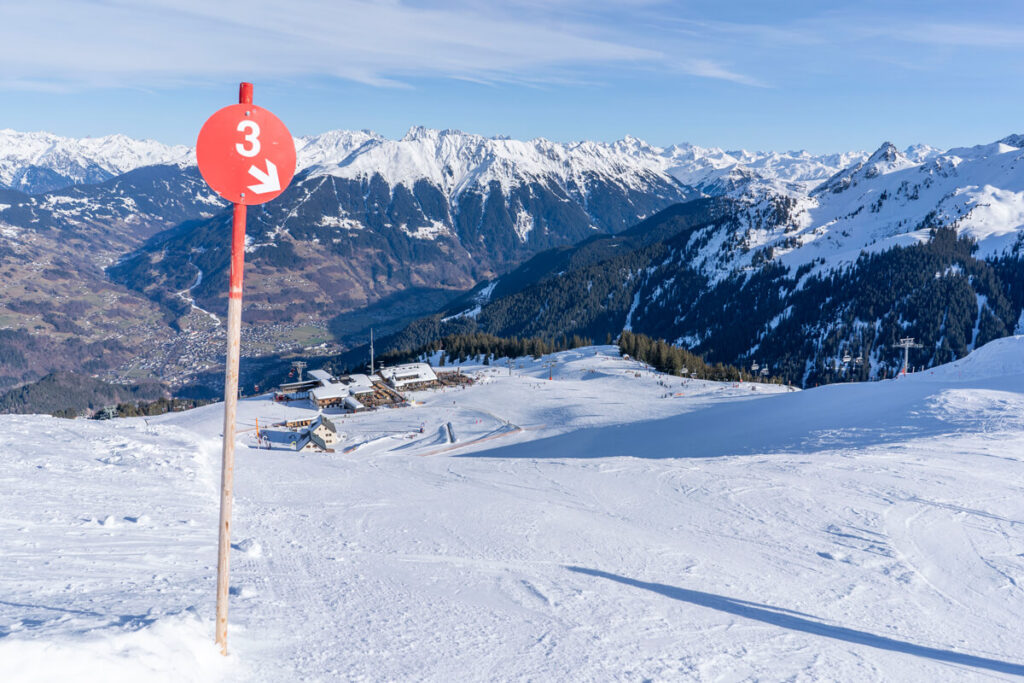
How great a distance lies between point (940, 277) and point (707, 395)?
151m

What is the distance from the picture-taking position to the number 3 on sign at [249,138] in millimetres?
5257

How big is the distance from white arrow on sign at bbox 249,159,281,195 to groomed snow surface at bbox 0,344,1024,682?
162 inches

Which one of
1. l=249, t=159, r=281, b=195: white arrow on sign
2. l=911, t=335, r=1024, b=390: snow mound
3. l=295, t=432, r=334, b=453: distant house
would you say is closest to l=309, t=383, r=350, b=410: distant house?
l=295, t=432, r=334, b=453: distant house

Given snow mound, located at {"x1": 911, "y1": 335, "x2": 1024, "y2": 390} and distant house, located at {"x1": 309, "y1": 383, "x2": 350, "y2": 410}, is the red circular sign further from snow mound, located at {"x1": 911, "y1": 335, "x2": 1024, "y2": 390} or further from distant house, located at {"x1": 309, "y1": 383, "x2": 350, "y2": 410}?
distant house, located at {"x1": 309, "y1": 383, "x2": 350, "y2": 410}

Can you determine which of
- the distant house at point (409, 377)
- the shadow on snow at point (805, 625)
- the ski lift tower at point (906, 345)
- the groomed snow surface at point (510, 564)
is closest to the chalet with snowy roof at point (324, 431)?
the groomed snow surface at point (510, 564)

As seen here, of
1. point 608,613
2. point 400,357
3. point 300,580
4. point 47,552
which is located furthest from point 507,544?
point 400,357

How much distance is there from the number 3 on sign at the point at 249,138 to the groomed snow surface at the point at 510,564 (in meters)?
4.35

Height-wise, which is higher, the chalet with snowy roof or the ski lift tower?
the ski lift tower

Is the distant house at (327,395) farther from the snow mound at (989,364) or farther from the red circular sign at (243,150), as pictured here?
the red circular sign at (243,150)

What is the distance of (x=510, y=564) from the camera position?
373 inches

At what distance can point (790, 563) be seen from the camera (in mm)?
10305

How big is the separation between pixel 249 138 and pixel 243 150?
0.12 meters

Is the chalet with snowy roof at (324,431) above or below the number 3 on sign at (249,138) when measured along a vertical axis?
below

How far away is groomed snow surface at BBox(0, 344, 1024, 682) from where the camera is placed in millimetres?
6254
